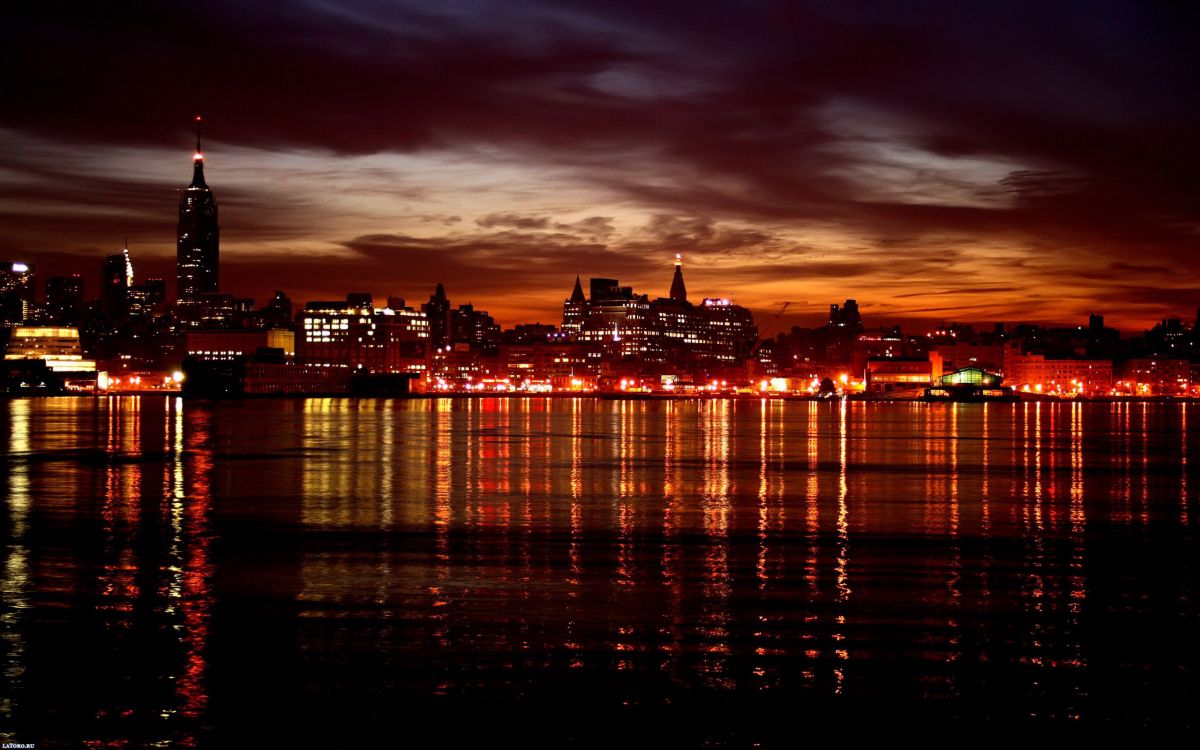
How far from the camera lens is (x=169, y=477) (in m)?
48.8

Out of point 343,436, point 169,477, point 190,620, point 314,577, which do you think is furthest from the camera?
point 343,436

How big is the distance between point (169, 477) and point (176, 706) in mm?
35691

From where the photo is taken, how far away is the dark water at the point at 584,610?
14956 millimetres

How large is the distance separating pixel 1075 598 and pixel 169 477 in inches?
1465

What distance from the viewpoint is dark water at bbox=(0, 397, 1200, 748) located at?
49.1 ft

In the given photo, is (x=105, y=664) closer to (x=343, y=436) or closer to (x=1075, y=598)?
(x=1075, y=598)

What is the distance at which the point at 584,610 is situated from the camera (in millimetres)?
20969

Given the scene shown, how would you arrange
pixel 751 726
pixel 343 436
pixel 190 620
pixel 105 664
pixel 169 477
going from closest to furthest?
1. pixel 751 726
2. pixel 105 664
3. pixel 190 620
4. pixel 169 477
5. pixel 343 436

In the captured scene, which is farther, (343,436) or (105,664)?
(343,436)

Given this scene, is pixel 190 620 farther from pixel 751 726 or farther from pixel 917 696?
pixel 917 696

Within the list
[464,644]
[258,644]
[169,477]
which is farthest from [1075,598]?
[169,477]

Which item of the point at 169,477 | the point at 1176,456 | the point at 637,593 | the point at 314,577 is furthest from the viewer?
the point at 1176,456

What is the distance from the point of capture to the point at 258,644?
60.3 ft

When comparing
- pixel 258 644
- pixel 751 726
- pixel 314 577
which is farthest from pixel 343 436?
pixel 751 726
